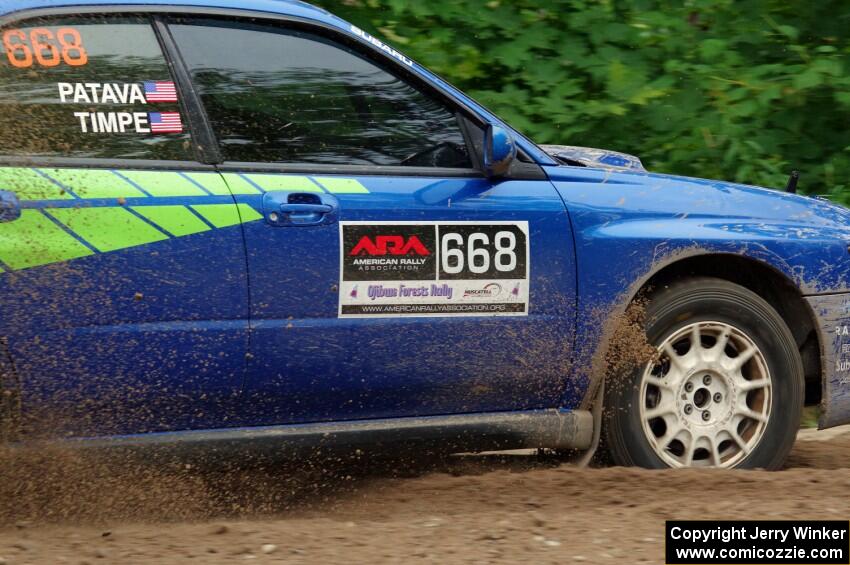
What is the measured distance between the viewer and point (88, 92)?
392 cm

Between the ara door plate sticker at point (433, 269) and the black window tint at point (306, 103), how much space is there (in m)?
0.29

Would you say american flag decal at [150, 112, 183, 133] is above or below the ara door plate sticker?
above

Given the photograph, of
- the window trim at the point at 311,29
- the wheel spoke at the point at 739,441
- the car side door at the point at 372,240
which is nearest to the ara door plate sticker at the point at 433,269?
the car side door at the point at 372,240

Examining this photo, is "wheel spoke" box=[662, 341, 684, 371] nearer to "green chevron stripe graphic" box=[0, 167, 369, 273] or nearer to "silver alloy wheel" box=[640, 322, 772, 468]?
"silver alloy wheel" box=[640, 322, 772, 468]

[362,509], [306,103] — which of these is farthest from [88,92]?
[362,509]

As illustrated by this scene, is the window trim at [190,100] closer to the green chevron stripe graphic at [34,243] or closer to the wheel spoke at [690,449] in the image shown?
the green chevron stripe graphic at [34,243]

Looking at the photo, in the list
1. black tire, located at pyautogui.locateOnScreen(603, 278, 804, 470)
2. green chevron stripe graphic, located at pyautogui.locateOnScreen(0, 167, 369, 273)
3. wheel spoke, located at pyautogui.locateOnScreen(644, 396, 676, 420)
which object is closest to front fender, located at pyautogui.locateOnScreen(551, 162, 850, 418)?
black tire, located at pyautogui.locateOnScreen(603, 278, 804, 470)

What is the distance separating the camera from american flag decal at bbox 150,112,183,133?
4000 millimetres

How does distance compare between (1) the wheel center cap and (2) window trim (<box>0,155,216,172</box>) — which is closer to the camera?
(2) window trim (<box>0,155,216,172</box>)

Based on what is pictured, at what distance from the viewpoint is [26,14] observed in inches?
152

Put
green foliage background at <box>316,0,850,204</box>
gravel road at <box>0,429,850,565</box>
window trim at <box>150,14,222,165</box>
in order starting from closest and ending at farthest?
gravel road at <box>0,429,850,565</box> < window trim at <box>150,14,222,165</box> < green foliage background at <box>316,0,850,204</box>

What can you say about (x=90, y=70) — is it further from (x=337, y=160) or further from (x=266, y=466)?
(x=266, y=466)

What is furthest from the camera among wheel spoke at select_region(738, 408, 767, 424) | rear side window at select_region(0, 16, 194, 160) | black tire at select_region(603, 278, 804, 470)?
wheel spoke at select_region(738, 408, 767, 424)

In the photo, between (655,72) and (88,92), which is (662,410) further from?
(655,72)
